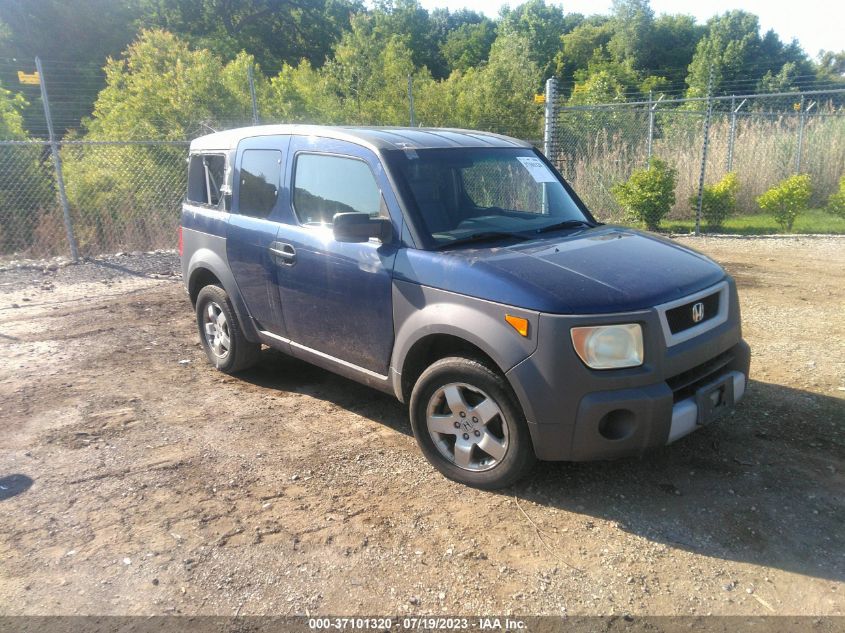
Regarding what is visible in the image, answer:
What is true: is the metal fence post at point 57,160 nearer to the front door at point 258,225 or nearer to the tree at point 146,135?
the tree at point 146,135

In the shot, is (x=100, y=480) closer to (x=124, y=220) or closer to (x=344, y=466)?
(x=344, y=466)

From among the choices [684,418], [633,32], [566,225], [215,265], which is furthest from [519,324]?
[633,32]

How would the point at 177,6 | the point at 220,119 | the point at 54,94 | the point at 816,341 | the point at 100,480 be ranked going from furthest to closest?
the point at 177,6 < the point at 54,94 < the point at 220,119 < the point at 816,341 < the point at 100,480

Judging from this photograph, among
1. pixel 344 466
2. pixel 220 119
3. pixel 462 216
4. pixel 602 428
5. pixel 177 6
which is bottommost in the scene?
pixel 344 466

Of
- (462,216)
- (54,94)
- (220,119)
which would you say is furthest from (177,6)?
(462,216)

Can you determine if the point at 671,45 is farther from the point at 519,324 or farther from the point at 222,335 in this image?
the point at 519,324

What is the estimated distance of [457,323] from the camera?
3.36m

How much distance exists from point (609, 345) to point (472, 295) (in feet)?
2.39

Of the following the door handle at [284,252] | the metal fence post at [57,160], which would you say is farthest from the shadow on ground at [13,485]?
the metal fence post at [57,160]

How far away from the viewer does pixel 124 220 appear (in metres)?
12.2

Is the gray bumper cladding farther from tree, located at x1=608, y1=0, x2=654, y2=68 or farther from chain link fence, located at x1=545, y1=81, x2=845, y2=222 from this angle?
tree, located at x1=608, y1=0, x2=654, y2=68

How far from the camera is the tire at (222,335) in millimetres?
5211

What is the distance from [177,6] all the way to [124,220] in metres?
33.4

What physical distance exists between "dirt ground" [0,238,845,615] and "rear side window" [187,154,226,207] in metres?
1.56
